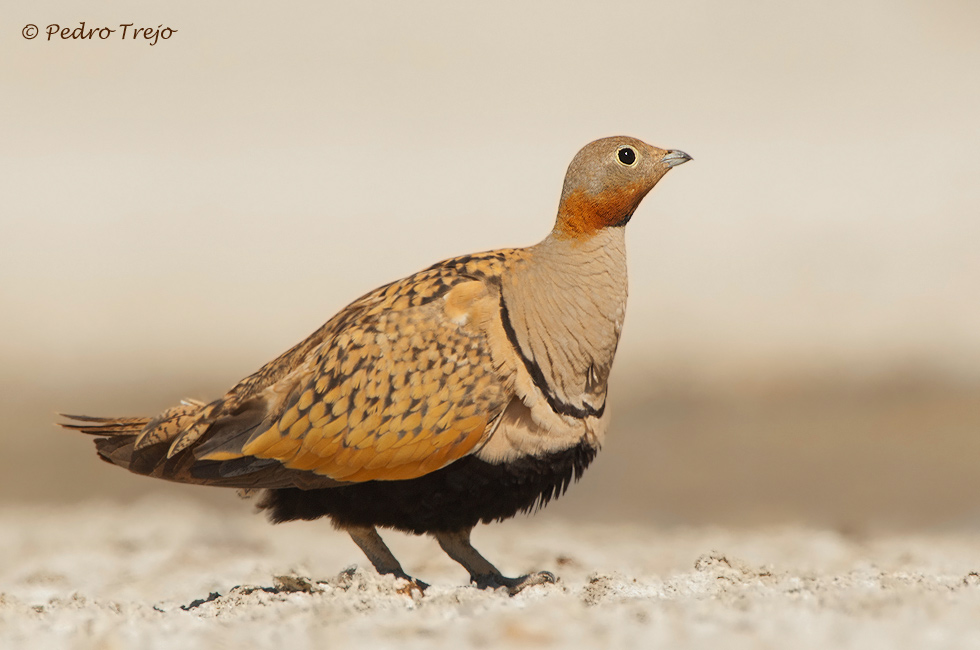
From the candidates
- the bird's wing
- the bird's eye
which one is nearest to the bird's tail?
the bird's wing

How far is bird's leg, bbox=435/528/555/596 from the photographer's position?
19.7ft

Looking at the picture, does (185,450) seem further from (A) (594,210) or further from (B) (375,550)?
(A) (594,210)

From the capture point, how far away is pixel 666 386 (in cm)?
1312

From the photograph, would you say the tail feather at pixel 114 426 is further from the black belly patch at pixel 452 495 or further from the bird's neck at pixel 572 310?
the bird's neck at pixel 572 310

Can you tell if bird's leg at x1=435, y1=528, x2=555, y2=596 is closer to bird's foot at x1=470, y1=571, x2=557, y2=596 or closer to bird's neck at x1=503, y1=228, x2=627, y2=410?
bird's foot at x1=470, y1=571, x2=557, y2=596

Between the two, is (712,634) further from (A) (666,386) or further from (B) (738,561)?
(A) (666,386)

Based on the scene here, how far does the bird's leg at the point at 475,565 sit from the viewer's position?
6.02 metres

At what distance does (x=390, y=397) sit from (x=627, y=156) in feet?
5.67

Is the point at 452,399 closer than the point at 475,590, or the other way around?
the point at 475,590

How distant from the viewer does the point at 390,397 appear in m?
5.63

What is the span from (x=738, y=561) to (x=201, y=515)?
4.66 meters

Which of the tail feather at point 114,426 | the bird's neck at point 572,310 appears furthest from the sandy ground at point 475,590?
the bird's neck at point 572,310

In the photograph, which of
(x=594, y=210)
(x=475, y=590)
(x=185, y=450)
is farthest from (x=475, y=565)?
(x=594, y=210)

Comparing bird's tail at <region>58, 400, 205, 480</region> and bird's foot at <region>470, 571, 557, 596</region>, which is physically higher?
bird's tail at <region>58, 400, 205, 480</region>
